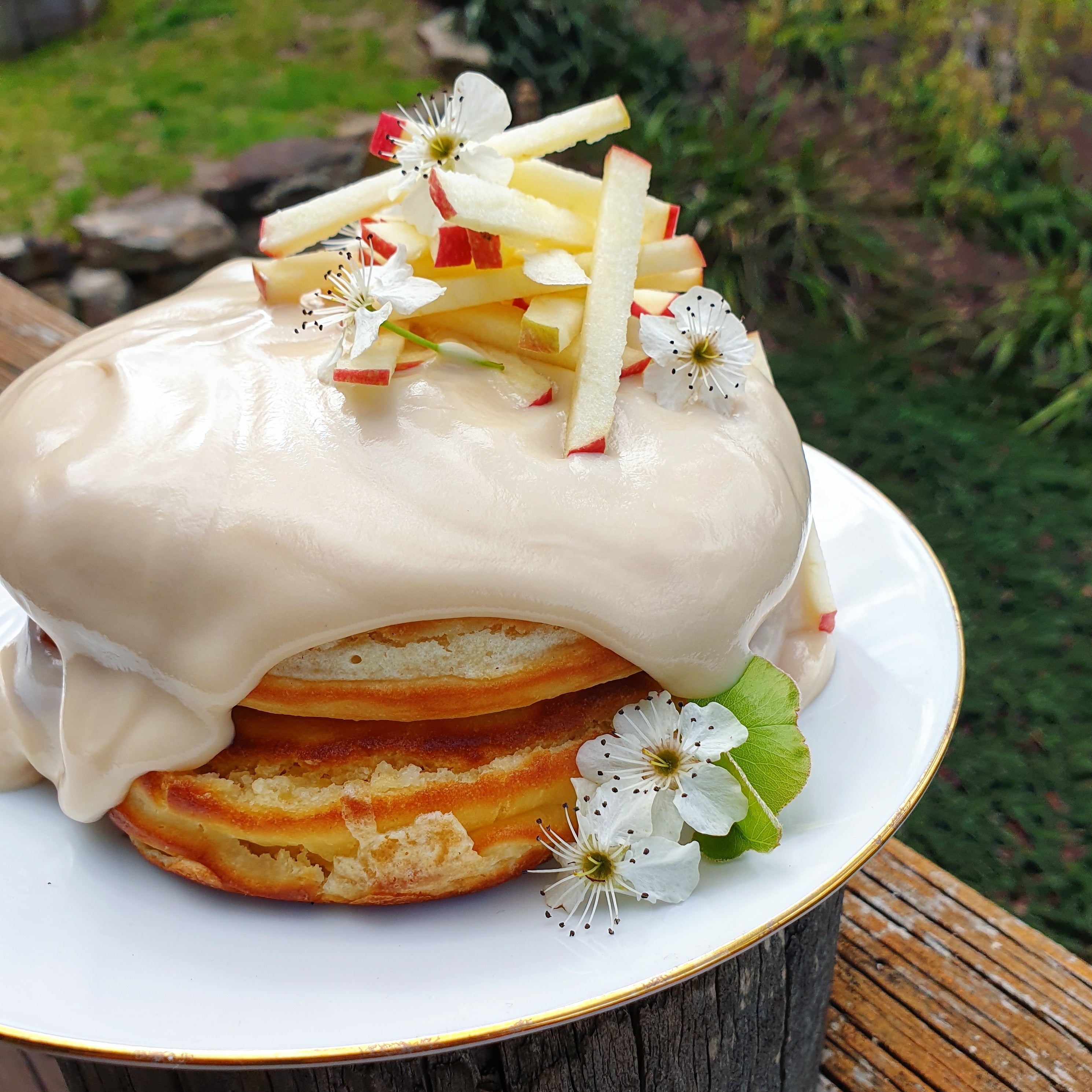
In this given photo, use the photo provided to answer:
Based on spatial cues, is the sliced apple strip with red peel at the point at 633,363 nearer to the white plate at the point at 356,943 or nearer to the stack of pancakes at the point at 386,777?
the stack of pancakes at the point at 386,777

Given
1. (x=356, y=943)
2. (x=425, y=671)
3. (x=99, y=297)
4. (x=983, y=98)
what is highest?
(x=425, y=671)

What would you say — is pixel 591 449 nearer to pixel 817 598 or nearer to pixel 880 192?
pixel 817 598

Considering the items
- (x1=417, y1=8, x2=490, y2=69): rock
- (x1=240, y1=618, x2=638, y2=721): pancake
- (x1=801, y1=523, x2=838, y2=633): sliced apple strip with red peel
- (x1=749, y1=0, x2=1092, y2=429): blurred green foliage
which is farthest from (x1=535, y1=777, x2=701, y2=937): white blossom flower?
(x1=417, y1=8, x2=490, y2=69): rock

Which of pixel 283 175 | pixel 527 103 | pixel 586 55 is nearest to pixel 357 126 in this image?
pixel 283 175

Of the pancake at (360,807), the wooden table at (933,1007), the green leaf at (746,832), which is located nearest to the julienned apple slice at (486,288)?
the pancake at (360,807)

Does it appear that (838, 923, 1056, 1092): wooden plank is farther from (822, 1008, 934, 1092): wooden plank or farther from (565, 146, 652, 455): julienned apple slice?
(565, 146, 652, 455): julienned apple slice

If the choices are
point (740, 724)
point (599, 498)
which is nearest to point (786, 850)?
point (740, 724)
